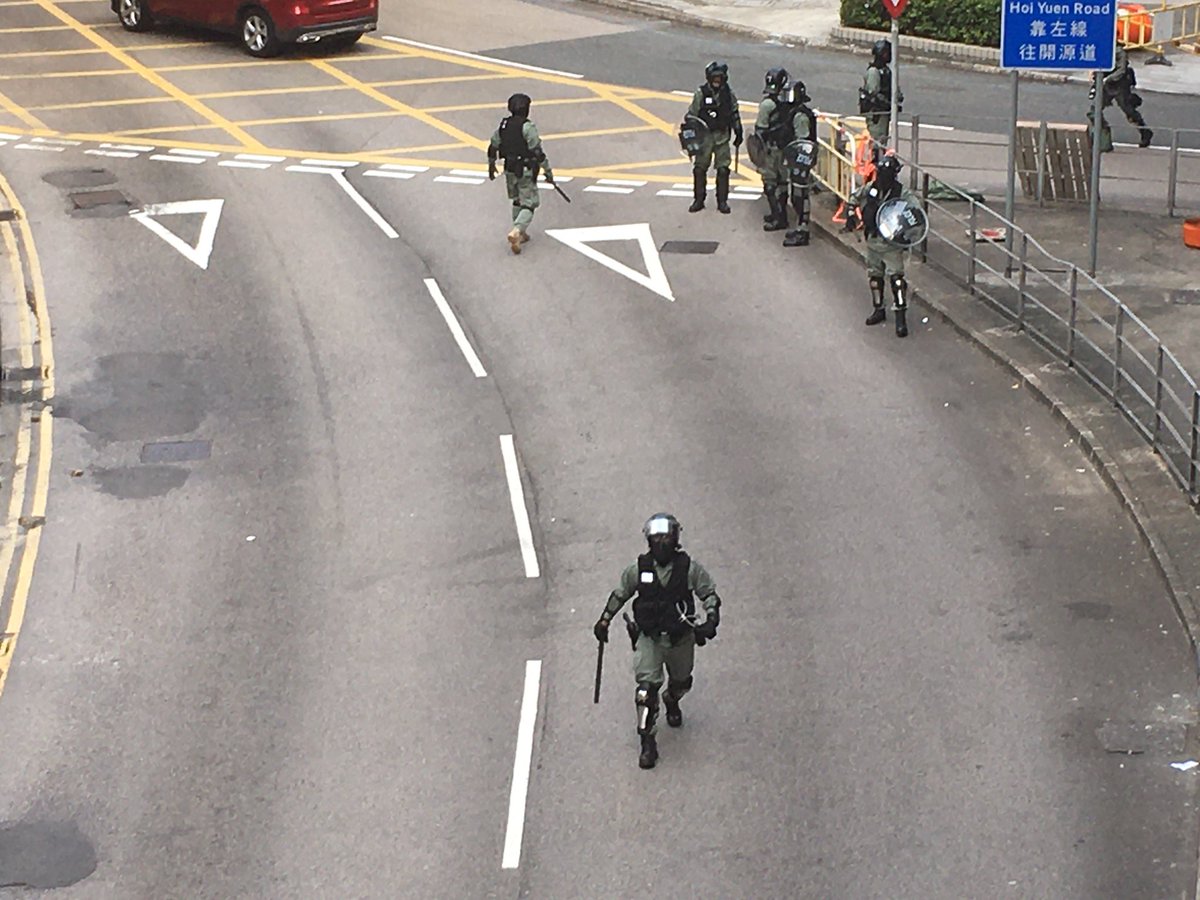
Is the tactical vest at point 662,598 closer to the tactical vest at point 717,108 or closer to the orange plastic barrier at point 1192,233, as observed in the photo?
the tactical vest at point 717,108

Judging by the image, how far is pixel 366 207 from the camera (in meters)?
24.1

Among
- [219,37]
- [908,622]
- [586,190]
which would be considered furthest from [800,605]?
[219,37]

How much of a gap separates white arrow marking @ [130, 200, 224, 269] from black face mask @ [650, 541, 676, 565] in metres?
11.2

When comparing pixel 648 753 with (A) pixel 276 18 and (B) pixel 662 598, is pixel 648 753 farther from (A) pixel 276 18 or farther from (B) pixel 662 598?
(A) pixel 276 18

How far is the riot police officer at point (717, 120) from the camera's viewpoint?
22391 mm

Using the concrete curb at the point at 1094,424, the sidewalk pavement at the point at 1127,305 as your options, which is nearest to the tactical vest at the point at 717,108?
the sidewalk pavement at the point at 1127,305

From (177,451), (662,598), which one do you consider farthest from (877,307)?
(662,598)

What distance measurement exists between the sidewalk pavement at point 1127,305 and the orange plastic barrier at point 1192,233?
0.33ft

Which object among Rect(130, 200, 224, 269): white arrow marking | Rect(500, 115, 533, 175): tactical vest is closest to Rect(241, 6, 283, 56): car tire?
Rect(130, 200, 224, 269): white arrow marking

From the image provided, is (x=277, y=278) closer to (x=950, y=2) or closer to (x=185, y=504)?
(x=185, y=504)

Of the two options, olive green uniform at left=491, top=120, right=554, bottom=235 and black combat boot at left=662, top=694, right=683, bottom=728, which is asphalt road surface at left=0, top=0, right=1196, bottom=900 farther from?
olive green uniform at left=491, top=120, right=554, bottom=235

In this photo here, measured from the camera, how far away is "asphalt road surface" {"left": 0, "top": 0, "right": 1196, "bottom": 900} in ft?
39.9

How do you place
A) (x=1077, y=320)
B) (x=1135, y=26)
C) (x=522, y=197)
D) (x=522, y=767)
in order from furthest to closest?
1. (x=1135, y=26)
2. (x=522, y=197)
3. (x=1077, y=320)
4. (x=522, y=767)

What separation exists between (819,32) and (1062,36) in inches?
554
